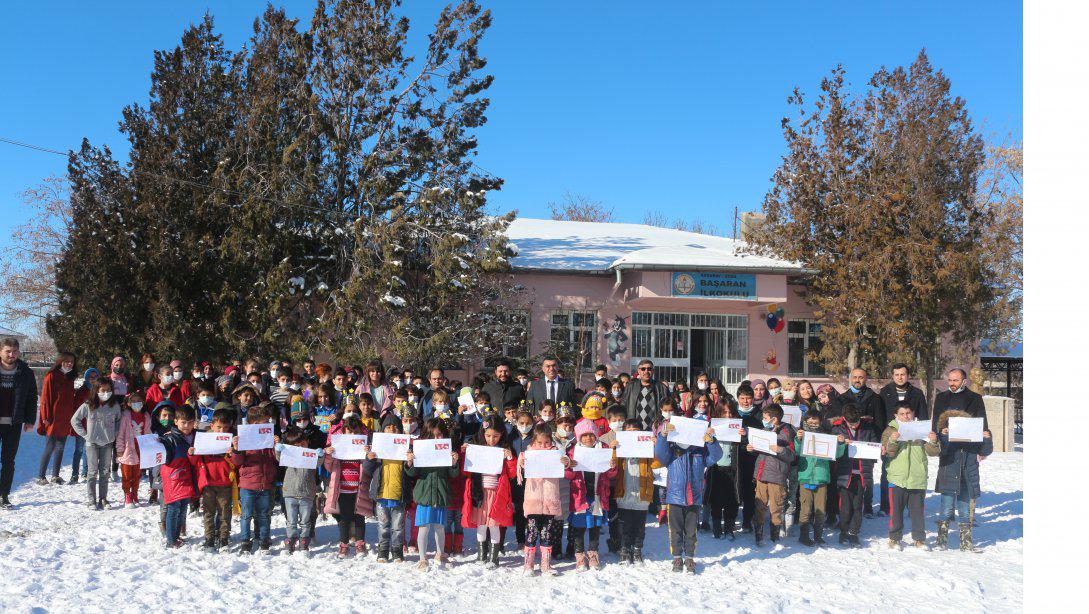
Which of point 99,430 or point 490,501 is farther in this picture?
point 99,430

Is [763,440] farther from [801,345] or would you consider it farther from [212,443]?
[801,345]

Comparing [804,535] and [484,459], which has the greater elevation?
[484,459]

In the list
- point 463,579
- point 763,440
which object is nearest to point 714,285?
point 763,440

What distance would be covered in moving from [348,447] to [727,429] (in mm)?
3941

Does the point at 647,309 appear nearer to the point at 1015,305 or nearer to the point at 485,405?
the point at 1015,305

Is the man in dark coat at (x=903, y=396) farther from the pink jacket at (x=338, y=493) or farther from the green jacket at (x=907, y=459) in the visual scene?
the pink jacket at (x=338, y=493)

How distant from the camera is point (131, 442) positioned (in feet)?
31.3

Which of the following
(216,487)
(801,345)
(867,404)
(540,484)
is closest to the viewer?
(540,484)

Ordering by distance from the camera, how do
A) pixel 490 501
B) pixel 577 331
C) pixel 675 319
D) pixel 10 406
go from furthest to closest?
pixel 675 319
pixel 577 331
pixel 10 406
pixel 490 501

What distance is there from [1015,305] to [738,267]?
684 centimetres

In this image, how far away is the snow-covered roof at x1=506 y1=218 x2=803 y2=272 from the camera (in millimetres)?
19625

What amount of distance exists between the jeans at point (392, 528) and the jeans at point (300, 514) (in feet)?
2.36

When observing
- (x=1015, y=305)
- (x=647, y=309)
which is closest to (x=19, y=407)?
(x=647, y=309)

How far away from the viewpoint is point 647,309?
20.6m
